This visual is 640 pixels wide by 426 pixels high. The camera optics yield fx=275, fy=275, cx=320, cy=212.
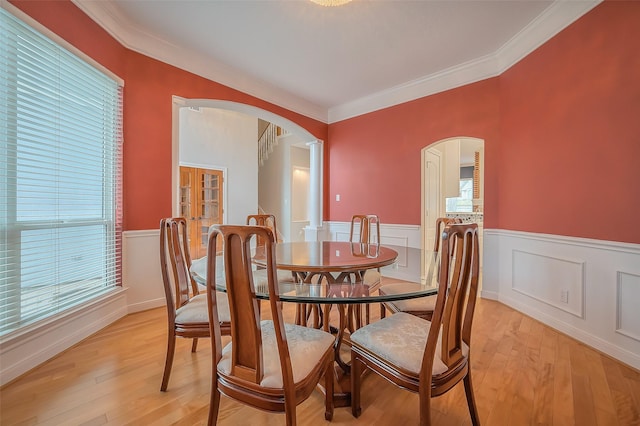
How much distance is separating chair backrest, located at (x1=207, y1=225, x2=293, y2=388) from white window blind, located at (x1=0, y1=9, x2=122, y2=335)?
1682 millimetres

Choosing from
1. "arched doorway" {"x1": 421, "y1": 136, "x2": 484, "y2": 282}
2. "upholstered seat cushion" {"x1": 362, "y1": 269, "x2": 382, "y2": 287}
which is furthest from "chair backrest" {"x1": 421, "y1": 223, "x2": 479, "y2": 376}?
"arched doorway" {"x1": 421, "y1": 136, "x2": 484, "y2": 282}

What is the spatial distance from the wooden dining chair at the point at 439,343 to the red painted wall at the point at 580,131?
5.67 ft

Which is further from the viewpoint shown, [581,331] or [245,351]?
[581,331]

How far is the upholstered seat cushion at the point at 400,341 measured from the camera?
115 centimetres

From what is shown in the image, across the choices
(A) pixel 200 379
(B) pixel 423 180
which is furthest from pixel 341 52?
(A) pixel 200 379

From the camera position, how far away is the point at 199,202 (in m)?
6.39

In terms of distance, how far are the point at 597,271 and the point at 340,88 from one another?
11.5 feet

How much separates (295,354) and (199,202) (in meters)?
5.94

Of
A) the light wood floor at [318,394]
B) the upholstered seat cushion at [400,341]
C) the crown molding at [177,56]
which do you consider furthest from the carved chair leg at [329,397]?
the crown molding at [177,56]

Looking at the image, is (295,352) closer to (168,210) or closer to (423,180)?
(168,210)

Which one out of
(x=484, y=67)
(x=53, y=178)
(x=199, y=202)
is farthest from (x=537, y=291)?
(x=199, y=202)

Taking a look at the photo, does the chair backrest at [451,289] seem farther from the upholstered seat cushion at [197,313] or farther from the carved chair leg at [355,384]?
the upholstered seat cushion at [197,313]

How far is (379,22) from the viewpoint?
2.58 meters

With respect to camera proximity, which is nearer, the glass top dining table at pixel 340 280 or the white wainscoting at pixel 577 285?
the glass top dining table at pixel 340 280
